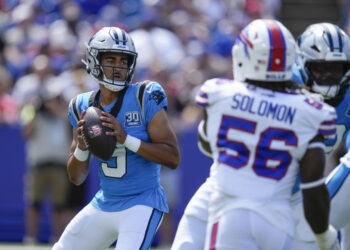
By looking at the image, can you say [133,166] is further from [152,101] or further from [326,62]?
[326,62]

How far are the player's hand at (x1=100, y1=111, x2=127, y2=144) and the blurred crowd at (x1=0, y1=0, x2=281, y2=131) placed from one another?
4.55m

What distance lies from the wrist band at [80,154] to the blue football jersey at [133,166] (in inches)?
4.6

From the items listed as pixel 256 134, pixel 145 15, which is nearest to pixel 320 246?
pixel 256 134

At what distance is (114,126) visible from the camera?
449 cm

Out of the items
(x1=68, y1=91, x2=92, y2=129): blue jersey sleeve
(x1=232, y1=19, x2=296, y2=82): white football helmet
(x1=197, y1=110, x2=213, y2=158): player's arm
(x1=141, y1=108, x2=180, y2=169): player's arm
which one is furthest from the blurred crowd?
(x1=232, y1=19, x2=296, y2=82): white football helmet

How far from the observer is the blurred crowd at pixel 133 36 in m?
9.75

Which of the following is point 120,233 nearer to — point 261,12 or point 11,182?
point 11,182

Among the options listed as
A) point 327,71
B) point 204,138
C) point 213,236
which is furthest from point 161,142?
point 327,71

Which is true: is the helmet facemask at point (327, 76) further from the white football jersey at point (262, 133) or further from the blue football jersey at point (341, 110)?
the white football jersey at point (262, 133)

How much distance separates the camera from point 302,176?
3.63 meters

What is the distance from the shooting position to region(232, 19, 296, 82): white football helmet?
3688mm

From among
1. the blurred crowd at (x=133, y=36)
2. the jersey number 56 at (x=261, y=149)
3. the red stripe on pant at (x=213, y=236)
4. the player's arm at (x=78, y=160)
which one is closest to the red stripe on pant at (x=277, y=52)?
the jersey number 56 at (x=261, y=149)

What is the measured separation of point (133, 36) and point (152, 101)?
683 cm

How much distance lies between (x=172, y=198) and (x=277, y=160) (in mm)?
5598
